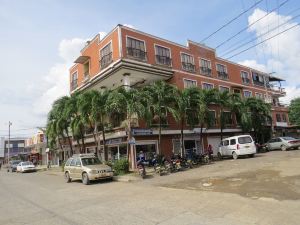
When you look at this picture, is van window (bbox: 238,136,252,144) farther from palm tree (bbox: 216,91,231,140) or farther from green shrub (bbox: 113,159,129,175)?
green shrub (bbox: 113,159,129,175)

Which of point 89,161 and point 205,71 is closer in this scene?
point 89,161

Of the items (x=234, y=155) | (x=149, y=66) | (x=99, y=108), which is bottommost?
(x=234, y=155)

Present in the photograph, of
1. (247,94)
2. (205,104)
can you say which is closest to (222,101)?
(205,104)

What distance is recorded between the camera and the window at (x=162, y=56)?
97.3 feet

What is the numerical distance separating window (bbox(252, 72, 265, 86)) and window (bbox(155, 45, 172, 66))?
67.9 ft

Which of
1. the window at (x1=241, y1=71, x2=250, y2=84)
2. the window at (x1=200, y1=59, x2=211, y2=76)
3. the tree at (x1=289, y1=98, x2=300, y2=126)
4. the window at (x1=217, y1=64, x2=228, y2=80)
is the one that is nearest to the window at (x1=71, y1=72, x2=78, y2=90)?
the window at (x1=200, y1=59, x2=211, y2=76)

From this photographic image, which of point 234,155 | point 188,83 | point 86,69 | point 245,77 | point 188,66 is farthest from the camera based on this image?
point 245,77

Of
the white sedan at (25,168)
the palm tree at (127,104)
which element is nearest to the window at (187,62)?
the palm tree at (127,104)

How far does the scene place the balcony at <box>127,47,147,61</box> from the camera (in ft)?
87.9

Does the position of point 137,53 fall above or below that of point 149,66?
above

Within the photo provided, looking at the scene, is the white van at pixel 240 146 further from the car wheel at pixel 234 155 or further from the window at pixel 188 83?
the window at pixel 188 83

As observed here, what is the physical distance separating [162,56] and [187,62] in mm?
4254

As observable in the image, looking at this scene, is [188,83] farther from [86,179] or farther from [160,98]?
[86,179]

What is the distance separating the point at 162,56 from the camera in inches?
1185
